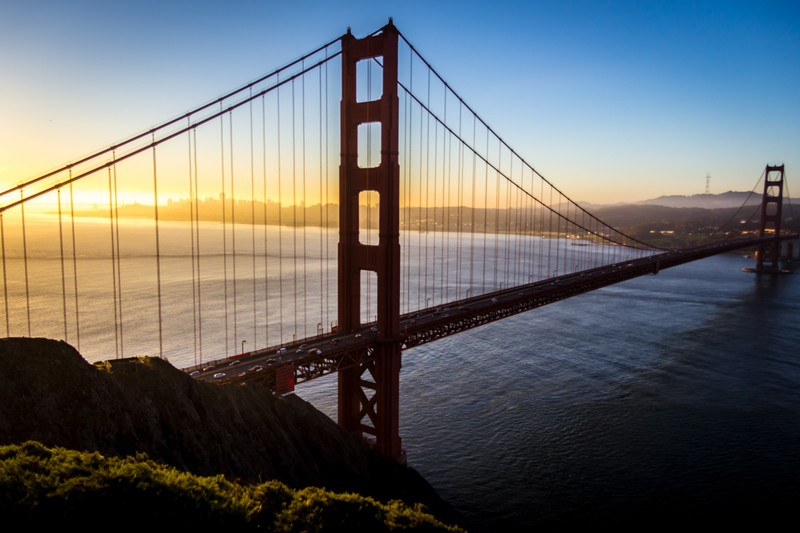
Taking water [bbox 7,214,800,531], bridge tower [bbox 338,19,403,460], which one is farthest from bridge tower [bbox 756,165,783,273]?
bridge tower [bbox 338,19,403,460]

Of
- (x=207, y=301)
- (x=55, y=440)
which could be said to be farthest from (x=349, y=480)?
(x=207, y=301)

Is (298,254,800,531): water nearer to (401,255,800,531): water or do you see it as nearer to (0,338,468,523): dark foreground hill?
(401,255,800,531): water

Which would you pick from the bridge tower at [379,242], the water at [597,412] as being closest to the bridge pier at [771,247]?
the water at [597,412]

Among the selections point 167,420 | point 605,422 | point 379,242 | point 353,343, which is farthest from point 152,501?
point 605,422

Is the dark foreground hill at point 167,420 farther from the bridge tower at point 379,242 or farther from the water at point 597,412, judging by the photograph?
the water at point 597,412

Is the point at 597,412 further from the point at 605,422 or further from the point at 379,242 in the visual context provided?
the point at 379,242

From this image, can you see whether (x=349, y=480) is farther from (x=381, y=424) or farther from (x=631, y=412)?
(x=631, y=412)
